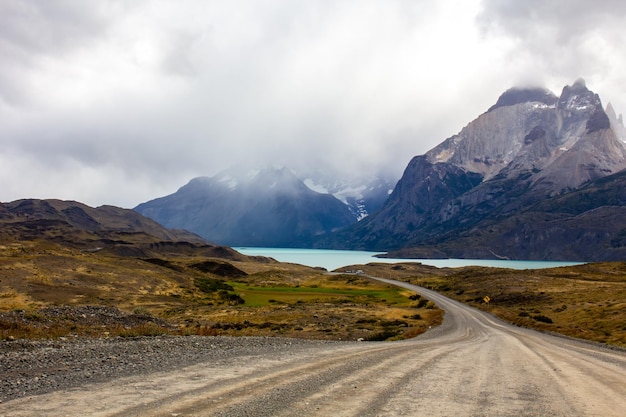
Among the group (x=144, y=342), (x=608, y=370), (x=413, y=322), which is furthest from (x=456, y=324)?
(x=144, y=342)

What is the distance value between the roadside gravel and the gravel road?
1.8 inches

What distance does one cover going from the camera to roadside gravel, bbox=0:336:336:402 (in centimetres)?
1389

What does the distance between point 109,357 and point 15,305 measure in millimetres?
40467

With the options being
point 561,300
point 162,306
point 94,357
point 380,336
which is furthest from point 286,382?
point 561,300

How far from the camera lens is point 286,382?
49.3 ft

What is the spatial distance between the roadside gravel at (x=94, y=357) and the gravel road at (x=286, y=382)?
45mm

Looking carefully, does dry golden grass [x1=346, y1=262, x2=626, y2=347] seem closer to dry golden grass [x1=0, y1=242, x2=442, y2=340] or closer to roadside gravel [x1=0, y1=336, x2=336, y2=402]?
dry golden grass [x1=0, y1=242, x2=442, y2=340]

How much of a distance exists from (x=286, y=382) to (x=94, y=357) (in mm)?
8910

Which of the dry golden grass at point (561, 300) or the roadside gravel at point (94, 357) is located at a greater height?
→ the roadside gravel at point (94, 357)

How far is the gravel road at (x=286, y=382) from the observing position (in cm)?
1159

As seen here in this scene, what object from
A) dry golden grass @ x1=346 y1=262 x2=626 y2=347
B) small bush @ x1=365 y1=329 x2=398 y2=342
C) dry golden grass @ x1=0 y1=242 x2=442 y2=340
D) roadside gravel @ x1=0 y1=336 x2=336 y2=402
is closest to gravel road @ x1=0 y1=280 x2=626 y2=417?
roadside gravel @ x1=0 y1=336 x2=336 y2=402

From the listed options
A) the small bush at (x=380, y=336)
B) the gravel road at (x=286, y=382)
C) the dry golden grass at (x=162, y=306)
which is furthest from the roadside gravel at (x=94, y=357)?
the small bush at (x=380, y=336)

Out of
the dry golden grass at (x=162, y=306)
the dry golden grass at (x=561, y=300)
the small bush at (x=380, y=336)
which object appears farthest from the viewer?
the dry golden grass at (x=561, y=300)

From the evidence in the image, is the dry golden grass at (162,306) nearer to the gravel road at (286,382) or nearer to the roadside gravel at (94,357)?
the roadside gravel at (94,357)
